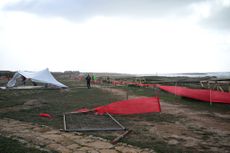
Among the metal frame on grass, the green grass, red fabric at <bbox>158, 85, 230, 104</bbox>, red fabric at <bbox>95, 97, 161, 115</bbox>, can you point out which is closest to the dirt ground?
the green grass

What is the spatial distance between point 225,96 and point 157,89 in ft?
35.6

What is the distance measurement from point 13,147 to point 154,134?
404 cm

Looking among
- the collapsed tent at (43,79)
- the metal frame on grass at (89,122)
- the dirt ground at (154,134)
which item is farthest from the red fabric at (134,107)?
the collapsed tent at (43,79)

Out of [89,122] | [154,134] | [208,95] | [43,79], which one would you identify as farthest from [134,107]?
[43,79]

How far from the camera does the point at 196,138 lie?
22.7 feet

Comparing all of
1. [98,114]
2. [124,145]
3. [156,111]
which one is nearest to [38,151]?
[124,145]

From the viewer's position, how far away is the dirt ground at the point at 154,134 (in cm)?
593

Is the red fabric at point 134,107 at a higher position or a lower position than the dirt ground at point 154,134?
higher

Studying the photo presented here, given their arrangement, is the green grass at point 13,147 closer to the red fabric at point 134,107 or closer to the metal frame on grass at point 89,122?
the metal frame on grass at point 89,122

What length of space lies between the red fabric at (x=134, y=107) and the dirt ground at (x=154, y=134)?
1.56m

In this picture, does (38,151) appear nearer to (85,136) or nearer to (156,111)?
(85,136)

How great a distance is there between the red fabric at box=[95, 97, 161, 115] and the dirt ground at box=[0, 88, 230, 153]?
5.11 ft

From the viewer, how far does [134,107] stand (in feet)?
35.1

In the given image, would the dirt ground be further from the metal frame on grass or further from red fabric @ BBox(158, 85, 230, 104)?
red fabric @ BBox(158, 85, 230, 104)
